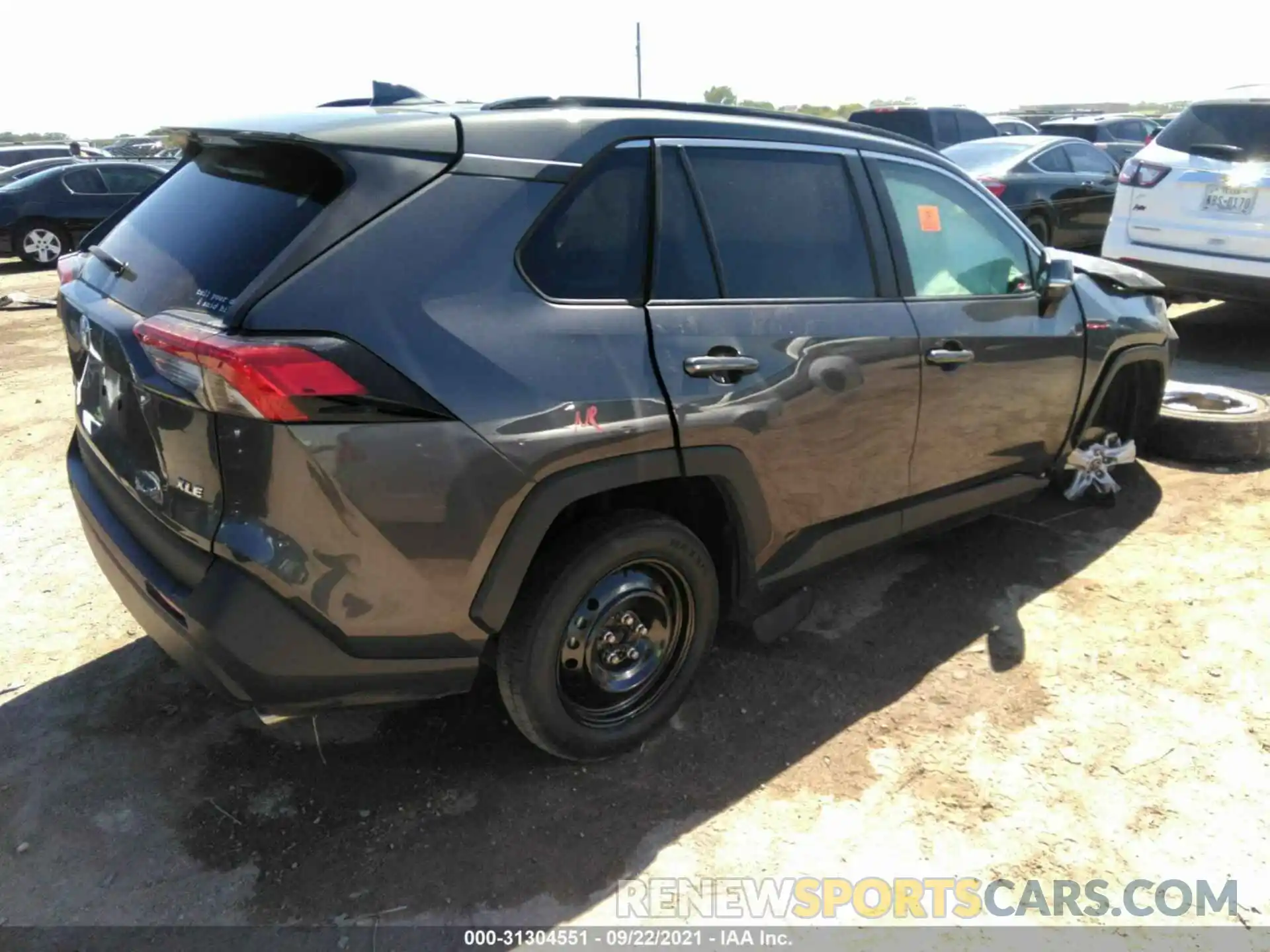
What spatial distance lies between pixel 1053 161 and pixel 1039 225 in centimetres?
87

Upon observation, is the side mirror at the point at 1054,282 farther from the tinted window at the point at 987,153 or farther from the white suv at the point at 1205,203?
the tinted window at the point at 987,153

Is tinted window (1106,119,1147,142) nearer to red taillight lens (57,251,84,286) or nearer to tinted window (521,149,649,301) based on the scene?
tinted window (521,149,649,301)

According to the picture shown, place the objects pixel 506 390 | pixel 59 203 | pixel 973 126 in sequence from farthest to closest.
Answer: pixel 973 126 < pixel 59 203 < pixel 506 390

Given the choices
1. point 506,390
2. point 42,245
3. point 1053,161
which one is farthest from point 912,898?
point 42,245

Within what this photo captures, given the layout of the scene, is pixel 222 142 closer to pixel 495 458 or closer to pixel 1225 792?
pixel 495 458

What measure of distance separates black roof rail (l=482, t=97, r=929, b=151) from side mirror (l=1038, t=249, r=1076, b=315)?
926mm

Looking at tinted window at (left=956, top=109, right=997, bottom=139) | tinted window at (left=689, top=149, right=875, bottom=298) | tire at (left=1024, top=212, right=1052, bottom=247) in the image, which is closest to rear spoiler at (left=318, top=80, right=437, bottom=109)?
tinted window at (left=689, top=149, right=875, bottom=298)

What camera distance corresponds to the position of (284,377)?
204 cm

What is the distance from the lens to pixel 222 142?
2.52 meters

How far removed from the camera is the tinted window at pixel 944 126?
48.0 ft

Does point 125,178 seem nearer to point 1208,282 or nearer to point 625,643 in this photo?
point 1208,282

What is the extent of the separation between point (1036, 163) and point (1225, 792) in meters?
8.97

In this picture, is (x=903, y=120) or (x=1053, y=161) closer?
(x=1053, y=161)

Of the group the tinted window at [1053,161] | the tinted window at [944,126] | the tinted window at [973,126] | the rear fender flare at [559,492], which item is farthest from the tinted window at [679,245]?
the tinted window at [973,126]
